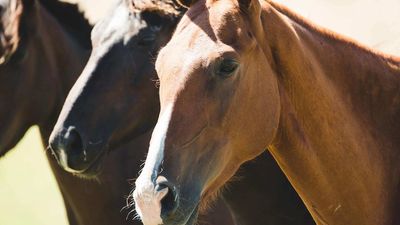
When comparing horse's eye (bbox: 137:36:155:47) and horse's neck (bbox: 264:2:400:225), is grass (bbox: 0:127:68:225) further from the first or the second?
horse's neck (bbox: 264:2:400:225)

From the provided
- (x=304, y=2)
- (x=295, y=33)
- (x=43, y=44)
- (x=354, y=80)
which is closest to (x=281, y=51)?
(x=295, y=33)

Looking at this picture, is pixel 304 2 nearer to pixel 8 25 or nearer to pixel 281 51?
pixel 8 25

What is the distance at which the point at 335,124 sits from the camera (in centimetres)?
297

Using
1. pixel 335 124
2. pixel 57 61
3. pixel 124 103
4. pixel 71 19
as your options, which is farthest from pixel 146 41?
pixel 335 124

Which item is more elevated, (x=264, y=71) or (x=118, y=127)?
(x=264, y=71)

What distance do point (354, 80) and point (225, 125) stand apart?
0.63 meters

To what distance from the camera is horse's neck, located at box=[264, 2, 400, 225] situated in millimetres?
2936

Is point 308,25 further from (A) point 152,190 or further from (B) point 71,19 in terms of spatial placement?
(B) point 71,19

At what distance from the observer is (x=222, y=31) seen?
9.14ft

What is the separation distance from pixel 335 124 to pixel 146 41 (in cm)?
130

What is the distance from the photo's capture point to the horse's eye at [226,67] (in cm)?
273

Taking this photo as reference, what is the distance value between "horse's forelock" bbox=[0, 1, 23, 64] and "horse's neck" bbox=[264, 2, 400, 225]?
202 cm

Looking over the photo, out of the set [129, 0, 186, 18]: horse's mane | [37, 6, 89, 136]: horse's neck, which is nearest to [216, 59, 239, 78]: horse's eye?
[129, 0, 186, 18]: horse's mane

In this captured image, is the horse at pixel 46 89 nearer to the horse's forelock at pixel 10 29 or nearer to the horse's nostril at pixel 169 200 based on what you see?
the horse's forelock at pixel 10 29
